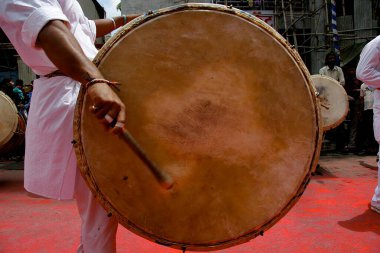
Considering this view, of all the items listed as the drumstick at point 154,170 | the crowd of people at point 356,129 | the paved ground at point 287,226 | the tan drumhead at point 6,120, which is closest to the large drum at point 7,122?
the tan drumhead at point 6,120

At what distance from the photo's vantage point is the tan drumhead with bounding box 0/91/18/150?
207 inches

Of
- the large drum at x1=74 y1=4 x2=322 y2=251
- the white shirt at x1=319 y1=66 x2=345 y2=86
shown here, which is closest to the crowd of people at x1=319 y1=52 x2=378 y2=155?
the white shirt at x1=319 y1=66 x2=345 y2=86

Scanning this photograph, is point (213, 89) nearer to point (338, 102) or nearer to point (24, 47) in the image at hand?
point (24, 47)

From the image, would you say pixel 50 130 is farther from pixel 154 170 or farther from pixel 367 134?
pixel 367 134

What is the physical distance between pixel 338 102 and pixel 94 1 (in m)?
17.5

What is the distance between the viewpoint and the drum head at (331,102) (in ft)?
17.7

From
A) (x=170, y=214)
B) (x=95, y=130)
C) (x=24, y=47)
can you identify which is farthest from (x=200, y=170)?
(x=24, y=47)

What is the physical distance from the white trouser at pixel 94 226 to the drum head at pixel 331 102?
14.7ft

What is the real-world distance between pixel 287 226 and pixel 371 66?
5.44 feet

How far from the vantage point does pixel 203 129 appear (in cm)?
143

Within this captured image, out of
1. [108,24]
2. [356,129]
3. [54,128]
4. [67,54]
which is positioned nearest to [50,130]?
[54,128]

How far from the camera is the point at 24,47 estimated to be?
1.44m

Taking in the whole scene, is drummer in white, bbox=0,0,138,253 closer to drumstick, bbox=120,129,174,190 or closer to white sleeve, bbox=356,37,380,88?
drumstick, bbox=120,129,174,190

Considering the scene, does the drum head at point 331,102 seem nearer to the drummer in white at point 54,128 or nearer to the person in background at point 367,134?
the person in background at point 367,134
